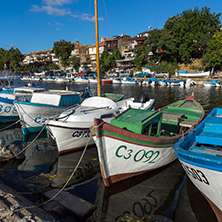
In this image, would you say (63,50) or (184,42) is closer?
(184,42)

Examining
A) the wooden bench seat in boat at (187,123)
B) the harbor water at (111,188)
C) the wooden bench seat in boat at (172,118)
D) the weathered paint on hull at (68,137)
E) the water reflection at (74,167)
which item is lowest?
the water reflection at (74,167)

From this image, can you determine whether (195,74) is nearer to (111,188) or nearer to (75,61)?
(75,61)

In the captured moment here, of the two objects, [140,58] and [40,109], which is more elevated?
[140,58]

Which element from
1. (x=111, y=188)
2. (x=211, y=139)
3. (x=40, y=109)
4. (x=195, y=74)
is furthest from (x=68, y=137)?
(x=195, y=74)

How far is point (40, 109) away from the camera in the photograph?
555 inches

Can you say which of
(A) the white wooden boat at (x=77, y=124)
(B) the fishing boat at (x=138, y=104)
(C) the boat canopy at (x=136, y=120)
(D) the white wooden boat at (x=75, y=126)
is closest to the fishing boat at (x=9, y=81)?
(A) the white wooden boat at (x=77, y=124)

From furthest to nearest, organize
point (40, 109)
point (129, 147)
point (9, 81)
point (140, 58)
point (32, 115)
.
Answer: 1. point (140, 58)
2. point (9, 81)
3. point (40, 109)
4. point (32, 115)
5. point (129, 147)

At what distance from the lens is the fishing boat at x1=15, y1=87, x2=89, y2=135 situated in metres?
13.7

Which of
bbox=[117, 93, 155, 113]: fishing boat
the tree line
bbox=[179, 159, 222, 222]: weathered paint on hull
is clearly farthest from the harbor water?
the tree line

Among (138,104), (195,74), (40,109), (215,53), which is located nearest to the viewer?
(138,104)

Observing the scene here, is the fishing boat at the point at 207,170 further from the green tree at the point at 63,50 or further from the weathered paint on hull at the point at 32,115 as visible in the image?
the green tree at the point at 63,50

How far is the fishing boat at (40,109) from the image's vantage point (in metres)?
13.7

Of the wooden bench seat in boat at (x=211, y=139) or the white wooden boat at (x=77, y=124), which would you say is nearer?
the wooden bench seat in boat at (x=211, y=139)

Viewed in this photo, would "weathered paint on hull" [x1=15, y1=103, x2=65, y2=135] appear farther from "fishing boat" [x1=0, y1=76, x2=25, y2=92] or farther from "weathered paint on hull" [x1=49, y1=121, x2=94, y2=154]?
"fishing boat" [x1=0, y1=76, x2=25, y2=92]
